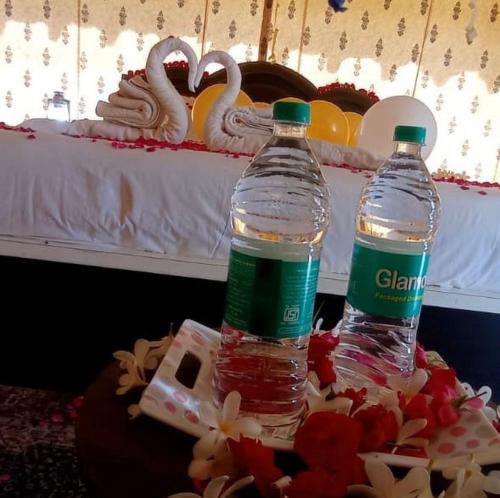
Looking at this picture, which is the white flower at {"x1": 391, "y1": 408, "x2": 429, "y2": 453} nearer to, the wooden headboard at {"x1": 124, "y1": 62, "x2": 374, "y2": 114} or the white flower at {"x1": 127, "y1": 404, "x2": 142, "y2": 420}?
the white flower at {"x1": 127, "y1": 404, "x2": 142, "y2": 420}

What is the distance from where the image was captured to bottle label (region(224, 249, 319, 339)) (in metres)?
0.51

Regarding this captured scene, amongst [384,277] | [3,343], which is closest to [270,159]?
[384,277]

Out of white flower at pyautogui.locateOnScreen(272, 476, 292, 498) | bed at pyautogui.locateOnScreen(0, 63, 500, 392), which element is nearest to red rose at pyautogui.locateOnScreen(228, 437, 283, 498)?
white flower at pyautogui.locateOnScreen(272, 476, 292, 498)

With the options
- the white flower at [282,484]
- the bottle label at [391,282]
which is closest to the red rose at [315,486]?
the white flower at [282,484]

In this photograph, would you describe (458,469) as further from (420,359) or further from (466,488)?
(420,359)

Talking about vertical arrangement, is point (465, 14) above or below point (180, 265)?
above

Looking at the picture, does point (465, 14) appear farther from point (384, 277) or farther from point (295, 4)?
point (384, 277)

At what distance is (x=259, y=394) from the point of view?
58 centimetres

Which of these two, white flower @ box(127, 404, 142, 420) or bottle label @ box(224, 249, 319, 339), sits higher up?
bottle label @ box(224, 249, 319, 339)

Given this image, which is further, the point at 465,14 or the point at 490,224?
the point at 465,14

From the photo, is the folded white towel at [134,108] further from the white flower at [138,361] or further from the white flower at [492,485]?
the white flower at [492,485]

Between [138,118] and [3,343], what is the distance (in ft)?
2.64

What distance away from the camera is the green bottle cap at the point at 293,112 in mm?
502

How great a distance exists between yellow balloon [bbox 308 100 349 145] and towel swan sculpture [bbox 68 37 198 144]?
0.79 m
